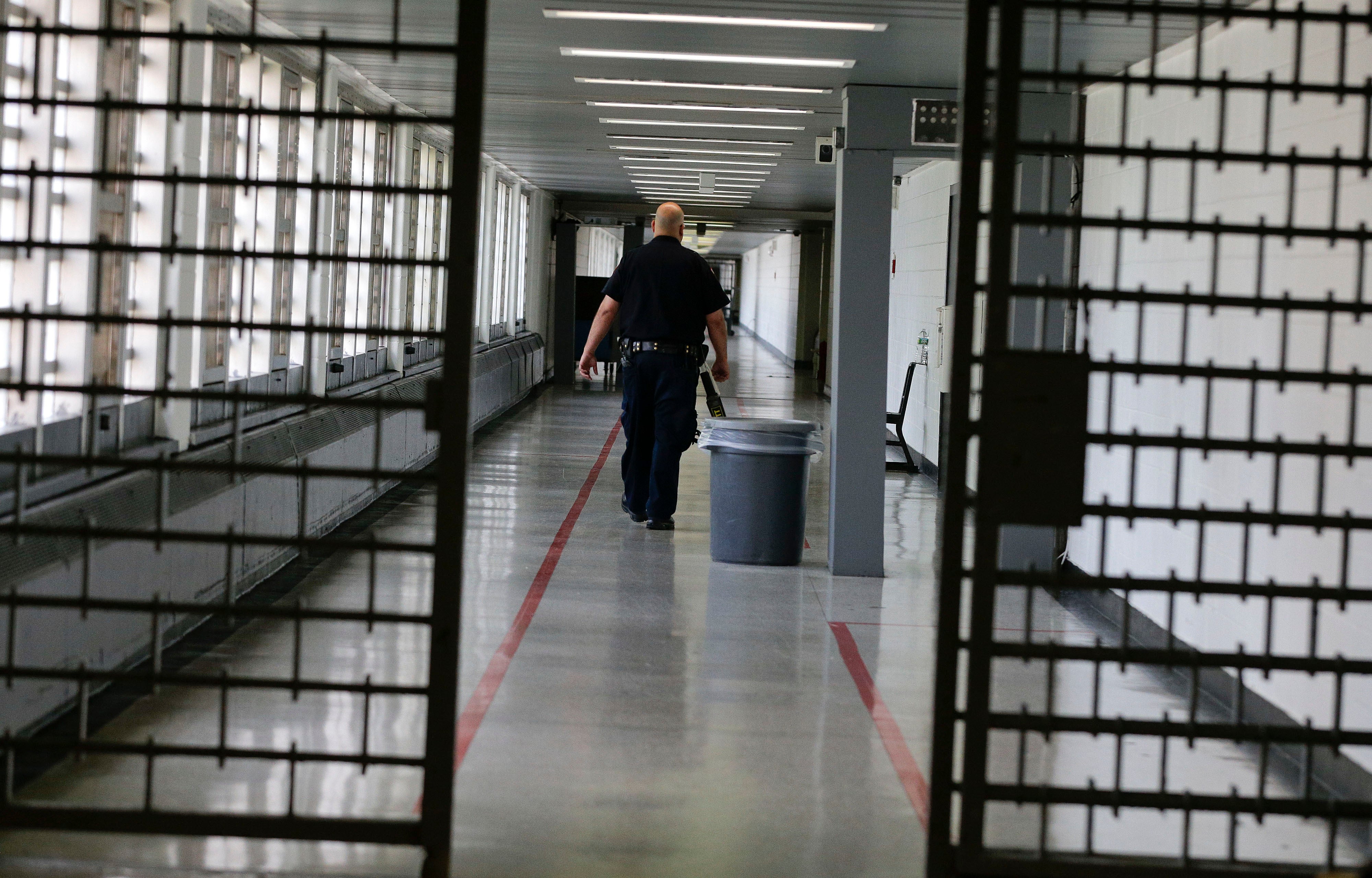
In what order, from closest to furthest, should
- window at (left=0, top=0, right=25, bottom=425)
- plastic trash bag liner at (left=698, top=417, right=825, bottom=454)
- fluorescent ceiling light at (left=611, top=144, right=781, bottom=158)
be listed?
window at (left=0, top=0, right=25, bottom=425), plastic trash bag liner at (left=698, top=417, right=825, bottom=454), fluorescent ceiling light at (left=611, top=144, right=781, bottom=158)

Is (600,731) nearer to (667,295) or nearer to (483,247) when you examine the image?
(667,295)

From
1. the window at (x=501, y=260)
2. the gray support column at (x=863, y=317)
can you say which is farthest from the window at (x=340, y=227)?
the window at (x=501, y=260)

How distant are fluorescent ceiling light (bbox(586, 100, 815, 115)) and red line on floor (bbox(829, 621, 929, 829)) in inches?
162

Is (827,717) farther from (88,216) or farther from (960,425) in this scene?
(88,216)

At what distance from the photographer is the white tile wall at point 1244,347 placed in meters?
4.21

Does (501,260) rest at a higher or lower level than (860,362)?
higher

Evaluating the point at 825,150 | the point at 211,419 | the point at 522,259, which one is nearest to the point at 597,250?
the point at 522,259

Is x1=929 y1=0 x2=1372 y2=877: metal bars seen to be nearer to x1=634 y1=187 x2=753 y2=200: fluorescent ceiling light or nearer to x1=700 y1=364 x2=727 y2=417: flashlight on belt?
x1=700 y1=364 x2=727 y2=417: flashlight on belt

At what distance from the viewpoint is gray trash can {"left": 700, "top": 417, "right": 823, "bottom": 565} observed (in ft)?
23.1

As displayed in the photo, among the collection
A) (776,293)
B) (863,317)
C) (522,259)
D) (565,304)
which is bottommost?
(863,317)

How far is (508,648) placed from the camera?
540 centimetres

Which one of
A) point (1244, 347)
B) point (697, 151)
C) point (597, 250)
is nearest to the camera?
point (1244, 347)

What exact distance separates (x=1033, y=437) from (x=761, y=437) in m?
4.11

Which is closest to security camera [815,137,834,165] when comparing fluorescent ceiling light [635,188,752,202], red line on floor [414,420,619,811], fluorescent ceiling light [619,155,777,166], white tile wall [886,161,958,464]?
white tile wall [886,161,958,464]
